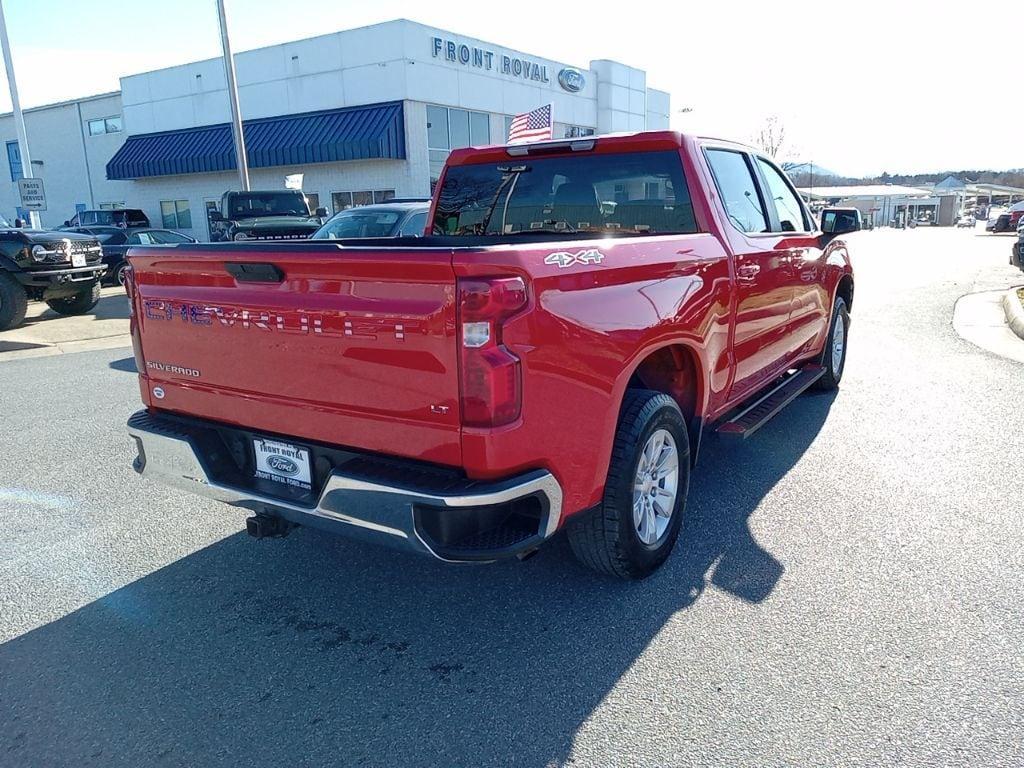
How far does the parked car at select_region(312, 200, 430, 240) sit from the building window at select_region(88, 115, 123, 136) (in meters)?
28.1

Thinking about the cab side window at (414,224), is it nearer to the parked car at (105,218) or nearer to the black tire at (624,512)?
the black tire at (624,512)

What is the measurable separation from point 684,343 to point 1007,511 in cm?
219

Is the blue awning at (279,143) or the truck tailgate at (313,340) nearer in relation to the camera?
the truck tailgate at (313,340)

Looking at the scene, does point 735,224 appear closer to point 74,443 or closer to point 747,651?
point 747,651

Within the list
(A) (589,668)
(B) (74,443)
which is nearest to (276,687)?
(A) (589,668)

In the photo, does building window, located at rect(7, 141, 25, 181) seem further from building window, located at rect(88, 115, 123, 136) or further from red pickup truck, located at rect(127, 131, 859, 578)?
red pickup truck, located at rect(127, 131, 859, 578)

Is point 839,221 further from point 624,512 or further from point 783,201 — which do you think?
point 624,512

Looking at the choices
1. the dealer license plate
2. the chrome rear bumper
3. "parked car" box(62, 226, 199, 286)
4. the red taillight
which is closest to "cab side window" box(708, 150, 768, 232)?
the red taillight

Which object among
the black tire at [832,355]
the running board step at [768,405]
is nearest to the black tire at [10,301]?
the running board step at [768,405]

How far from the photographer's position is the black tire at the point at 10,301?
10930 mm

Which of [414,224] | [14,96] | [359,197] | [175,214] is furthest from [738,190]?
[175,214]

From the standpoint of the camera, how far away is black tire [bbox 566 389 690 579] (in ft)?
10.1

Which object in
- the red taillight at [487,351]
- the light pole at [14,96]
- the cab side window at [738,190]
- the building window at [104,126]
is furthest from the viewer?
the building window at [104,126]

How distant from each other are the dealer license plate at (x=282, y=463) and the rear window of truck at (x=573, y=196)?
2.11 m
